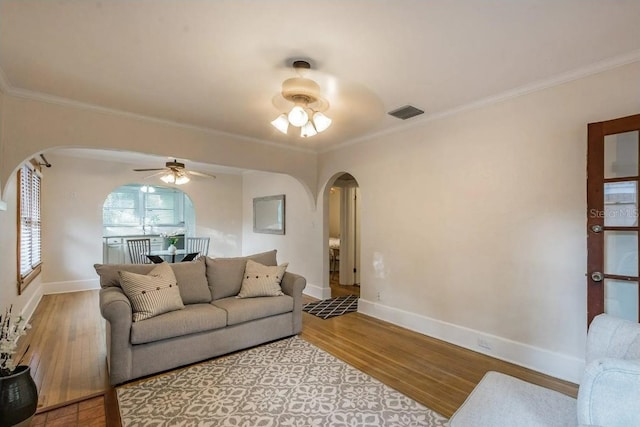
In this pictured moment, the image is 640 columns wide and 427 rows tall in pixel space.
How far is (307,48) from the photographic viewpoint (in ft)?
7.00

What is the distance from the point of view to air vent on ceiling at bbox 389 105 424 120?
325 cm

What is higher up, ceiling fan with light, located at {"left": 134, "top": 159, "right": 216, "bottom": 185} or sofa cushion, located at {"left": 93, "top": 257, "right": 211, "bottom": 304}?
ceiling fan with light, located at {"left": 134, "top": 159, "right": 216, "bottom": 185}

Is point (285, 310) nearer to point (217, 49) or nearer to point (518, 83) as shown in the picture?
point (217, 49)

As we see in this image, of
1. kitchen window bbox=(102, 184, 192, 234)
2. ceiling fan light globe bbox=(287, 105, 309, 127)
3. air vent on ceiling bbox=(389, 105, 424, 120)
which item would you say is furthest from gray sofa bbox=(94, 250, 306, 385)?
kitchen window bbox=(102, 184, 192, 234)

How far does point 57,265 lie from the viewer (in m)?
5.57

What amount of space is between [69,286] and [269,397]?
17.9ft

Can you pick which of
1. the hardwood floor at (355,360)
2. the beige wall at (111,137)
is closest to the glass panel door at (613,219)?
the hardwood floor at (355,360)

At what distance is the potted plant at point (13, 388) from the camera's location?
70.9 inches

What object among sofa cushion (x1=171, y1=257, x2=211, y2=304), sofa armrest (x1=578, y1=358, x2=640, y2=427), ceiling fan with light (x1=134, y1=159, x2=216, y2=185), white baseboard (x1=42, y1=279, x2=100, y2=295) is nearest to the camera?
sofa armrest (x1=578, y1=358, x2=640, y2=427)

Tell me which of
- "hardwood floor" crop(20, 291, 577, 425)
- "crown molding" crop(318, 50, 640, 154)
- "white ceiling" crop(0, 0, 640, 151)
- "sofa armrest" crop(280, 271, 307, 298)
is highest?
"white ceiling" crop(0, 0, 640, 151)

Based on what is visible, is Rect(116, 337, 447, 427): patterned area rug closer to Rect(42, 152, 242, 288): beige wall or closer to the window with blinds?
the window with blinds

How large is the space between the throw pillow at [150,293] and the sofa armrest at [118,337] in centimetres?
13

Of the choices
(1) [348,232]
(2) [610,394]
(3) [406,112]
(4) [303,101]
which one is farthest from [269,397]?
(1) [348,232]

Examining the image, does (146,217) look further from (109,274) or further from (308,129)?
(308,129)
